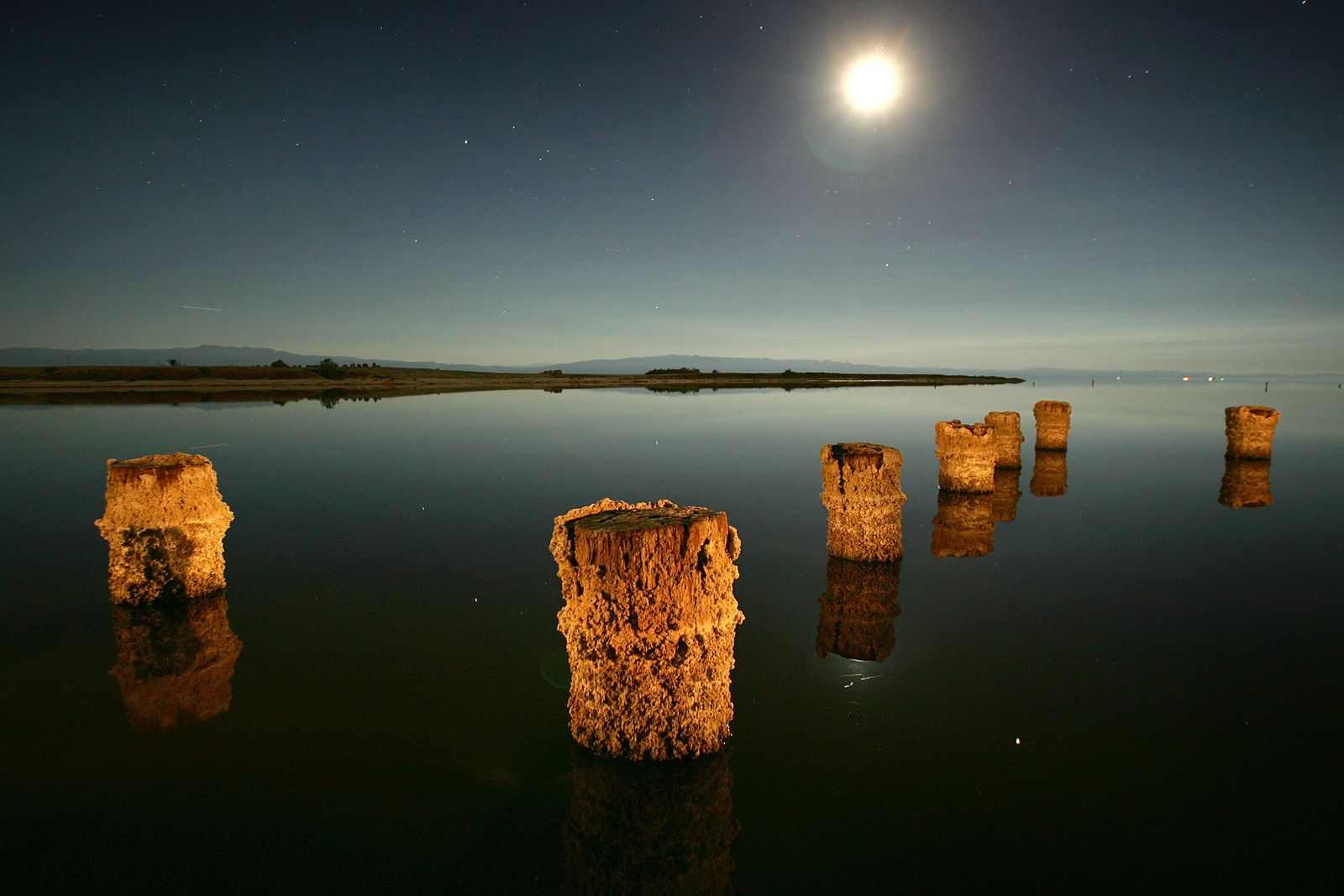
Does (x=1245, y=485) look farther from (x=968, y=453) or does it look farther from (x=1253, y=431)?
(x=968, y=453)

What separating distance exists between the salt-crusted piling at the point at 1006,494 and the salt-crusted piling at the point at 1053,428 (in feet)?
11.0

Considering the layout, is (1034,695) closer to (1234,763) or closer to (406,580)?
(1234,763)

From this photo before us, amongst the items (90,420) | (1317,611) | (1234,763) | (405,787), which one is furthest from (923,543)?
(90,420)

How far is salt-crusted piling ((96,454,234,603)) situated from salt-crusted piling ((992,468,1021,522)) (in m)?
12.1

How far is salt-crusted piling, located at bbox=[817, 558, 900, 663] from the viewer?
6.71 metres

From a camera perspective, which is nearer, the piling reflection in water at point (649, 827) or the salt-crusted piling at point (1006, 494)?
the piling reflection in water at point (649, 827)

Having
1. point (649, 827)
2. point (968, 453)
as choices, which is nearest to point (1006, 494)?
point (968, 453)

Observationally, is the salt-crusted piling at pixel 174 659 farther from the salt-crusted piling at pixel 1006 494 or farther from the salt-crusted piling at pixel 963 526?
the salt-crusted piling at pixel 1006 494

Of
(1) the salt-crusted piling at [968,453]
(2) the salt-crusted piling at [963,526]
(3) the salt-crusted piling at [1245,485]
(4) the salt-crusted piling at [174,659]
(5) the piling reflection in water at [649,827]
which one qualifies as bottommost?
(5) the piling reflection in water at [649,827]

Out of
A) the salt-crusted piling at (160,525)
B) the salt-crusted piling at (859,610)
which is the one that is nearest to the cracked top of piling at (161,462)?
the salt-crusted piling at (160,525)

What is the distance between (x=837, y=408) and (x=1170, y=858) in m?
42.4

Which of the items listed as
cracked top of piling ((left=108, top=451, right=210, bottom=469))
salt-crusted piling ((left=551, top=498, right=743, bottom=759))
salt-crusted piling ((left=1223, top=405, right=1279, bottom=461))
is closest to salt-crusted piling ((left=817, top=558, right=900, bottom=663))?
salt-crusted piling ((left=551, top=498, right=743, bottom=759))

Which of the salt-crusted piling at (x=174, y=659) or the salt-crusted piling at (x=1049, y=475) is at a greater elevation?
the salt-crusted piling at (x=1049, y=475)

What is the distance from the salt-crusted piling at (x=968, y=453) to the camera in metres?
12.9
